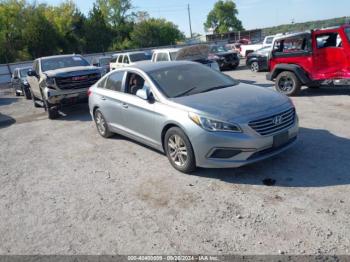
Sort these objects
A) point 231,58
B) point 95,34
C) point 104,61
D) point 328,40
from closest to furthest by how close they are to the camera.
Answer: point 328,40
point 231,58
point 104,61
point 95,34

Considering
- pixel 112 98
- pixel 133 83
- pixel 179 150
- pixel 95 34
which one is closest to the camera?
pixel 179 150

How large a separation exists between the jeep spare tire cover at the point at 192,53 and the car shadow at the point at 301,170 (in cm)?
877

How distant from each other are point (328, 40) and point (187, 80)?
18.2 feet

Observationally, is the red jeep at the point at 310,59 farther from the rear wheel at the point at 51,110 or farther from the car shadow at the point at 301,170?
the rear wheel at the point at 51,110

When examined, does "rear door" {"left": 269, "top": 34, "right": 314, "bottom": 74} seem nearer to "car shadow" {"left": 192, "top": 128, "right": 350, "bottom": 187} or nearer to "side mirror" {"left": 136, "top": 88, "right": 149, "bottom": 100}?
"car shadow" {"left": 192, "top": 128, "right": 350, "bottom": 187}

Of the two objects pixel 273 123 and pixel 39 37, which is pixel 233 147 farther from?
pixel 39 37

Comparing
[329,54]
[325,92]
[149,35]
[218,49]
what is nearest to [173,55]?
[325,92]

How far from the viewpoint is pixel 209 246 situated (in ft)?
11.4

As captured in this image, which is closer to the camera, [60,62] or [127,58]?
[60,62]

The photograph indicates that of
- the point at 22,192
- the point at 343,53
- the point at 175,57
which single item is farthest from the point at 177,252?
the point at 175,57

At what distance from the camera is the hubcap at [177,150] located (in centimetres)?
508

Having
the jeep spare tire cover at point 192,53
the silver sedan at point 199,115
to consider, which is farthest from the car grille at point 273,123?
the jeep spare tire cover at point 192,53

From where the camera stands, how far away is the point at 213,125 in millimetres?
4684

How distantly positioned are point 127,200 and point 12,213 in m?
1.53
